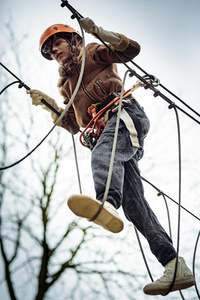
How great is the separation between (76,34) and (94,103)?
2.43ft

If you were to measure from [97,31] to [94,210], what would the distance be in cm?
120

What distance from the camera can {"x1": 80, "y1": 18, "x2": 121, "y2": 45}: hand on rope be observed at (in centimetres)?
181

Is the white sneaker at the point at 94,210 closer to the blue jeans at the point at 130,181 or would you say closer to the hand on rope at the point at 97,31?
the blue jeans at the point at 130,181

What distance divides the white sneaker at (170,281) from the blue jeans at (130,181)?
0.25 ft

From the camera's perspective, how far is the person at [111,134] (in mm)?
1536

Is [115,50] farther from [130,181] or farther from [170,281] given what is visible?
[170,281]

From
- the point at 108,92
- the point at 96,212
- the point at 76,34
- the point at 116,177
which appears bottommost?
the point at 96,212

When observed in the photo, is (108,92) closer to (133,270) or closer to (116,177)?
(116,177)

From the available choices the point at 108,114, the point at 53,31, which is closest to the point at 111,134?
the point at 108,114

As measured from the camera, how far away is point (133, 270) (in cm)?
661

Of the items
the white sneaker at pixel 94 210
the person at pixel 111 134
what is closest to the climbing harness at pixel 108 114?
the person at pixel 111 134

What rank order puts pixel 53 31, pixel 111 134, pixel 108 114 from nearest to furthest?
pixel 111 134 → pixel 108 114 → pixel 53 31

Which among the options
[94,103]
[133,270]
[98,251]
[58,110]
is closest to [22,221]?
[98,251]

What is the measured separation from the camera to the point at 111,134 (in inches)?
72.1
